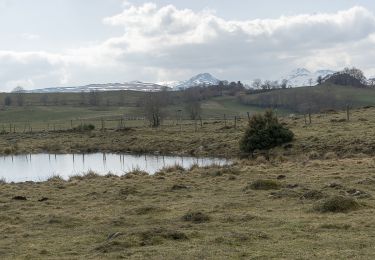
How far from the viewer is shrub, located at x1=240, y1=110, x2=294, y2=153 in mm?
40375

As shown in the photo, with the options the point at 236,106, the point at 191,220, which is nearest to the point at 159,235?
the point at 191,220

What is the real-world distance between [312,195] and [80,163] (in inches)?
1272

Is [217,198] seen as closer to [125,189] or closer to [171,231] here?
[125,189]

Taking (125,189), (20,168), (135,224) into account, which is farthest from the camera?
(20,168)

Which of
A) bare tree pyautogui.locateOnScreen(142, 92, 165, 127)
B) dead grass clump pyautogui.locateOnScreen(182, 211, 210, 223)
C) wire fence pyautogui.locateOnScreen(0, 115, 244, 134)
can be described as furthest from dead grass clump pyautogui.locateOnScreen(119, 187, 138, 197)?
bare tree pyautogui.locateOnScreen(142, 92, 165, 127)

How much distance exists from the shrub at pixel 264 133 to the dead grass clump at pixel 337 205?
24.5 metres

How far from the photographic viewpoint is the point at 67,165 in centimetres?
4569

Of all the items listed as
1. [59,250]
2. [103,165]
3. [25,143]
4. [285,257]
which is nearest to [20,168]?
[103,165]

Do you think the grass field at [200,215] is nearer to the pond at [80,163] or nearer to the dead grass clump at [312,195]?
the dead grass clump at [312,195]

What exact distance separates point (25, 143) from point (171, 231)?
5806 centimetres

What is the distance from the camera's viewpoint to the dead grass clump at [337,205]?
50.8 ft

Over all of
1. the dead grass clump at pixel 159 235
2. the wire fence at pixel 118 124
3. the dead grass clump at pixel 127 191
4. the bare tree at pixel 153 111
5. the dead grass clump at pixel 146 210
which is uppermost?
the bare tree at pixel 153 111

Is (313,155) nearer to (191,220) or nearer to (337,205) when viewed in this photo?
(337,205)

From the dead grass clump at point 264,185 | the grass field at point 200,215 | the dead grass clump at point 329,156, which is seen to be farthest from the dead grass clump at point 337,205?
the dead grass clump at point 329,156
